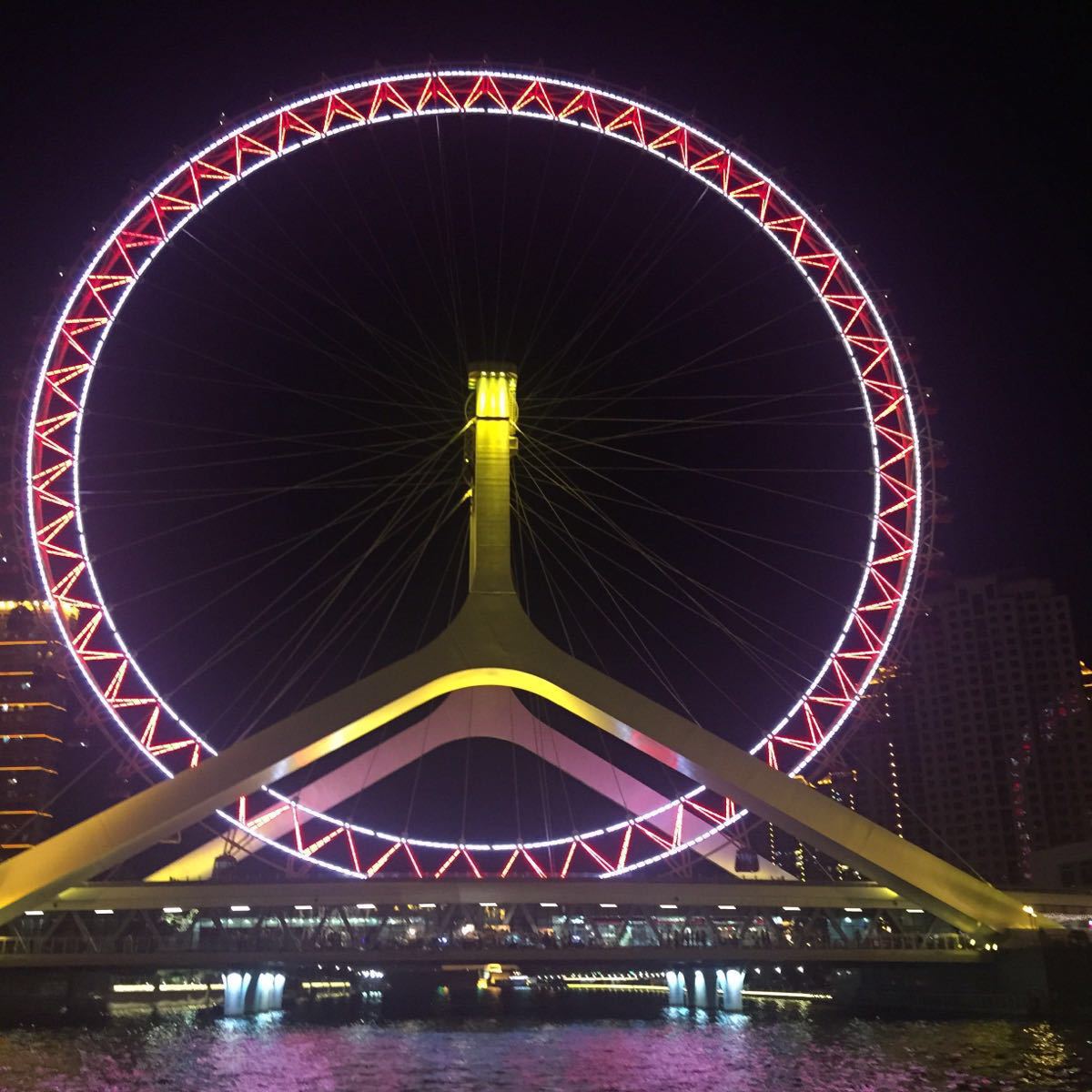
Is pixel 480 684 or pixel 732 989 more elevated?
pixel 480 684

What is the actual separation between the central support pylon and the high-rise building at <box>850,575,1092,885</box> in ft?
130

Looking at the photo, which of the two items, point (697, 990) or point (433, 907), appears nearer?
point (433, 907)

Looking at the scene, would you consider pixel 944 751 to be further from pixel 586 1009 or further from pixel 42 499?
pixel 42 499

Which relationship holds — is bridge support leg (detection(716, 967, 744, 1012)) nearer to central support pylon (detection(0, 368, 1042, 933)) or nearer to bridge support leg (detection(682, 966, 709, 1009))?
bridge support leg (detection(682, 966, 709, 1009))

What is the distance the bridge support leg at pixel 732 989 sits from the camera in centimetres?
3136

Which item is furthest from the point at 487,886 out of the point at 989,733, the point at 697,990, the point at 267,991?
the point at 989,733

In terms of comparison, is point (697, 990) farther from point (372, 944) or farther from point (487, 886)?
point (487, 886)

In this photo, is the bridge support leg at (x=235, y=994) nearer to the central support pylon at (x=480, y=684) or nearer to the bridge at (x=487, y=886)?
the bridge at (x=487, y=886)

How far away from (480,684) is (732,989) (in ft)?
48.8

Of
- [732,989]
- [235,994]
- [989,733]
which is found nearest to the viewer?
[235,994]

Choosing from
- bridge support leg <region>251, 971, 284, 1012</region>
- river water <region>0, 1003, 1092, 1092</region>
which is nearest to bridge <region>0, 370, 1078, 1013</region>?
river water <region>0, 1003, 1092, 1092</region>

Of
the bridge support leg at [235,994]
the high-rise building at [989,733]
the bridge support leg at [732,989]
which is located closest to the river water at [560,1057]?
the bridge support leg at [235,994]

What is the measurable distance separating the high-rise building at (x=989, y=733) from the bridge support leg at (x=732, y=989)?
28.6 meters

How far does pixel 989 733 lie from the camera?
62.6m
